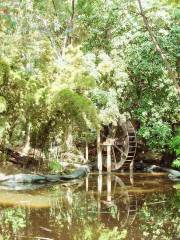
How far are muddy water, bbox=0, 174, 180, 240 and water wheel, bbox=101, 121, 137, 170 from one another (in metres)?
3.73

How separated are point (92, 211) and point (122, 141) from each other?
9710 mm

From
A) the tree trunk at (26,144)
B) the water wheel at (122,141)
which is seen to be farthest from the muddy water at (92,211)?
the water wheel at (122,141)

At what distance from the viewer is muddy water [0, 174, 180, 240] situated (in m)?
7.41

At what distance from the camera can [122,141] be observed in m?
18.8

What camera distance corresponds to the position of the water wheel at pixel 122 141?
17.5 m

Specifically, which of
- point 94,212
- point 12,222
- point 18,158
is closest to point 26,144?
point 18,158

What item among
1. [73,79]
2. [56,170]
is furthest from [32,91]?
[56,170]

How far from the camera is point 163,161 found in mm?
17953

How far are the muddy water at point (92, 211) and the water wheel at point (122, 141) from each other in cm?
373

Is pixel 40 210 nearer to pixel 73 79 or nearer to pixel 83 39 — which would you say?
pixel 73 79

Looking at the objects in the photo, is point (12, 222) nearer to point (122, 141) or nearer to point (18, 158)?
point (18, 158)

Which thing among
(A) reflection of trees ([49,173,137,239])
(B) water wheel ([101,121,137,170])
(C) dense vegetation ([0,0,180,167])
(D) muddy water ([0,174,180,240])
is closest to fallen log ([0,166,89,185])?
(D) muddy water ([0,174,180,240])

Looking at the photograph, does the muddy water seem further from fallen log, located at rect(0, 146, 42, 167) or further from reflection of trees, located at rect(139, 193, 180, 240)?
fallen log, located at rect(0, 146, 42, 167)

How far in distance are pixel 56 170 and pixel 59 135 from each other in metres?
1.09
